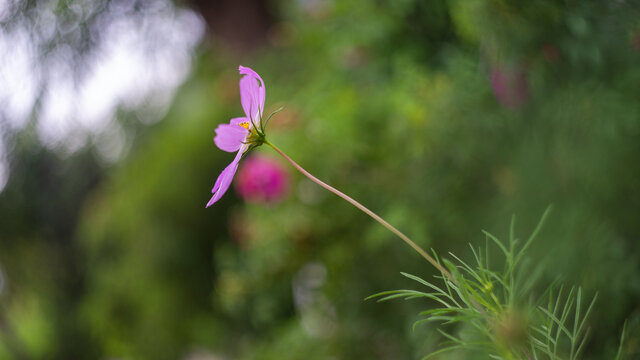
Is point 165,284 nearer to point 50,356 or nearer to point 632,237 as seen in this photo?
point 50,356

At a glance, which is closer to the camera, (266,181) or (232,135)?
(232,135)

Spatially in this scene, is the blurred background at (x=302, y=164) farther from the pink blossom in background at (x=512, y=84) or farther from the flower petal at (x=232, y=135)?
the flower petal at (x=232, y=135)

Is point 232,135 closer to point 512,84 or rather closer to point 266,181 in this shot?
point 512,84

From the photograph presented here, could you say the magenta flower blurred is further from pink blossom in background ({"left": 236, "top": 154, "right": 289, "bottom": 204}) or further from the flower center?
pink blossom in background ({"left": 236, "top": 154, "right": 289, "bottom": 204})

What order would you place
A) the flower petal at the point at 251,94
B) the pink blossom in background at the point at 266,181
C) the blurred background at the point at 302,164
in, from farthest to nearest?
the pink blossom in background at the point at 266,181 < the blurred background at the point at 302,164 < the flower petal at the point at 251,94

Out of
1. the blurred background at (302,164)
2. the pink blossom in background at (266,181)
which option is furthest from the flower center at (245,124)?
the pink blossom in background at (266,181)

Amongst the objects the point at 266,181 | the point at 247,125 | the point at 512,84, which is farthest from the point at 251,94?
the point at 266,181

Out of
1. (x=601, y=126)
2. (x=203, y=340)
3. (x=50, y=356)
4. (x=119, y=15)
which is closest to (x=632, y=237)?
(x=601, y=126)
